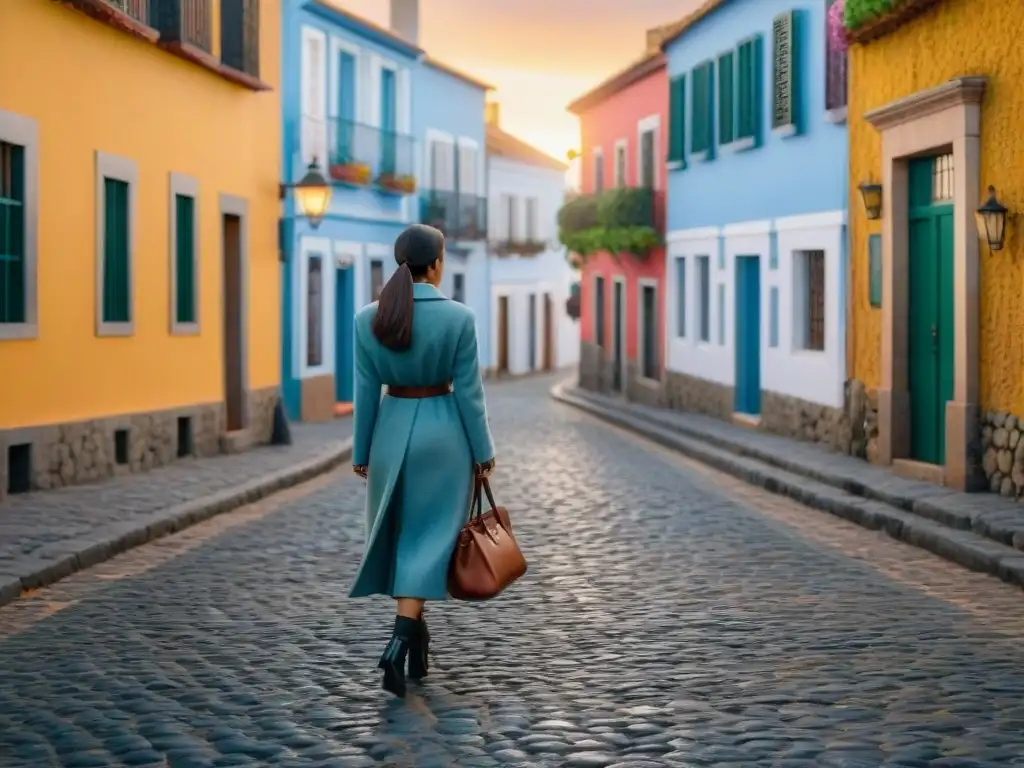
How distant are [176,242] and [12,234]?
14.1 feet

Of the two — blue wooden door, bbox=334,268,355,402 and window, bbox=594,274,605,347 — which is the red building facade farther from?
blue wooden door, bbox=334,268,355,402

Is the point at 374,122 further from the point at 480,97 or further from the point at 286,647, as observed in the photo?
the point at 286,647

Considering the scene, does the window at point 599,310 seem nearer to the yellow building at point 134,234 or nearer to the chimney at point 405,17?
the chimney at point 405,17

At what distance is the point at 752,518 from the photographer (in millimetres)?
13688

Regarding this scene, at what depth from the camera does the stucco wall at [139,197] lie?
47.9ft

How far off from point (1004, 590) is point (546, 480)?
7.64m

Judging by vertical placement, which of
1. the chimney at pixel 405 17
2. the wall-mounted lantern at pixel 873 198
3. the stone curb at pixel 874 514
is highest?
the chimney at pixel 405 17

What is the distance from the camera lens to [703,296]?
28781 mm

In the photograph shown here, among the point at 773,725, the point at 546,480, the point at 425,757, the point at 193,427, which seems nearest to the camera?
the point at 425,757

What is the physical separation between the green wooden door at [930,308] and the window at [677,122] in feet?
43.0

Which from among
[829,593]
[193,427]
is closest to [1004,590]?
[829,593]

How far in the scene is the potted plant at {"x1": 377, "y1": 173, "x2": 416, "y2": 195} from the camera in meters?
31.2

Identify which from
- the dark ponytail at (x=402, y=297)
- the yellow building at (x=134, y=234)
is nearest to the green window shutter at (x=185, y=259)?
the yellow building at (x=134, y=234)

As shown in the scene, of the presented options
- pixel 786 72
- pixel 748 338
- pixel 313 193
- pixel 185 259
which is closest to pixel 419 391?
pixel 185 259
